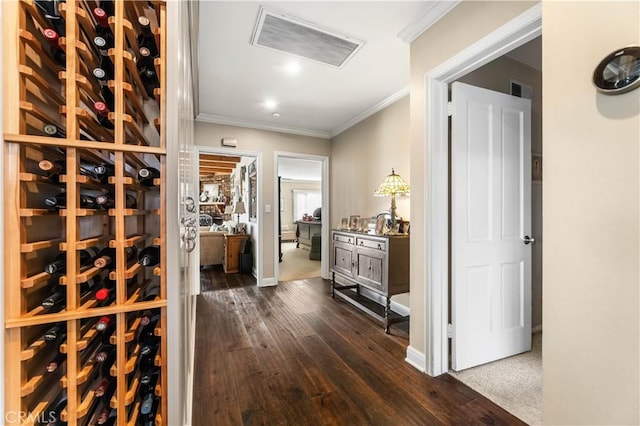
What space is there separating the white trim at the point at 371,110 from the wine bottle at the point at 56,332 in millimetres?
3284

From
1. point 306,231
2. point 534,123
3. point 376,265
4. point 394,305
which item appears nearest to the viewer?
point 534,123

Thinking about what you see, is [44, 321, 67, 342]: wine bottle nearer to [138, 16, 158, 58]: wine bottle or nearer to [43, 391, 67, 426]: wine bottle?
[43, 391, 67, 426]: wine bottle

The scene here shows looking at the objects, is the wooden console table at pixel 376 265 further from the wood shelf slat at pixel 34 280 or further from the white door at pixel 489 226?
the wood shelf slat at pixel 34 280

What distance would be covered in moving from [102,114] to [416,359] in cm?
232

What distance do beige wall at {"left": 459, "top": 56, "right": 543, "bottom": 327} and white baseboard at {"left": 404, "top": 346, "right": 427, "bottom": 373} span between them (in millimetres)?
1366

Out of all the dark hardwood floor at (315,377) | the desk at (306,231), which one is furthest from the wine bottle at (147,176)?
the desk at (306,231)

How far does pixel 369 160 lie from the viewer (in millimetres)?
3715

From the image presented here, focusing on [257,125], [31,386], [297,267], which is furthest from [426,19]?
[297,267]

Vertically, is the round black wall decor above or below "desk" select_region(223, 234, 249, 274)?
above

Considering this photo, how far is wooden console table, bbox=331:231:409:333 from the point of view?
2646 millimetres

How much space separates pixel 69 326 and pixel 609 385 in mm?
1669

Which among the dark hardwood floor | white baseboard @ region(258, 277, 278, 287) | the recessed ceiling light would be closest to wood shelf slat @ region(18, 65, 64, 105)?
the dark hardwood floor

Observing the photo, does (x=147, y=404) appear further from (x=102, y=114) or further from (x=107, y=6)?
(x=107, y=6)

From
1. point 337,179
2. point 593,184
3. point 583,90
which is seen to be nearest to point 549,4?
point 583,90
